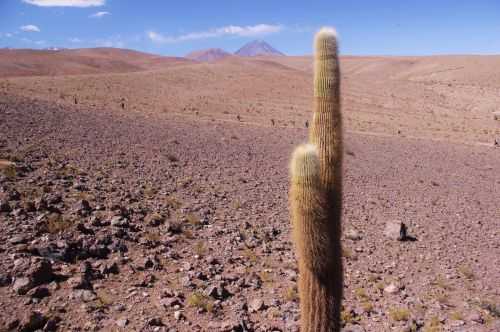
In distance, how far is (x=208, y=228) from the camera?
8.19 meters

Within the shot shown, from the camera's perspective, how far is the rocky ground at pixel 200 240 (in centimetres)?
548

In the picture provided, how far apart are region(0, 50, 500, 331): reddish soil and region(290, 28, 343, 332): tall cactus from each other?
57.2 inches

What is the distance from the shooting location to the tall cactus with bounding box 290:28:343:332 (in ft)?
12.5

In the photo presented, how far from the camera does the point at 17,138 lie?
38.0 ft

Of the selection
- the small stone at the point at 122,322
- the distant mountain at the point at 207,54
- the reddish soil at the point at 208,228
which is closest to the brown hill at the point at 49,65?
the reddish soil at the point at 208,228

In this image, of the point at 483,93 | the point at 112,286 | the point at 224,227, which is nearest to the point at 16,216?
the point at 112,286

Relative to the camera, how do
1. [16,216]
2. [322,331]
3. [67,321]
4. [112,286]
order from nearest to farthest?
[322,331], [67,321], [112,286], [16,216]

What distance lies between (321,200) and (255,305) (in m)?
2.67

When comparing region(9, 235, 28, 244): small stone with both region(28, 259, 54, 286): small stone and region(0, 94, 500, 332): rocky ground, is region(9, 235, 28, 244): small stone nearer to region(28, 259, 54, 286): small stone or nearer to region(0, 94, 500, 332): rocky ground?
region(0, 94, 500, 332): rocky ground

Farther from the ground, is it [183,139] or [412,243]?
[183,139]

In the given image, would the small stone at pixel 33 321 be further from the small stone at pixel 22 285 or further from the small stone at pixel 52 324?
the small stone at pixel 22 285

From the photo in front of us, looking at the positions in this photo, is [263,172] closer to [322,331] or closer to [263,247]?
[263,247]

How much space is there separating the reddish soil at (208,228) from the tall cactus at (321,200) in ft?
4.77

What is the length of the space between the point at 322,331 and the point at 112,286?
10.2ft
